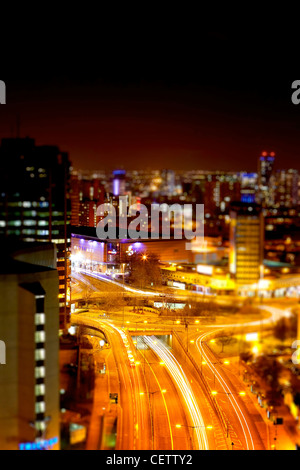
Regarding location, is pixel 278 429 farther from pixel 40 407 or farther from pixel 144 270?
pixel 144 270

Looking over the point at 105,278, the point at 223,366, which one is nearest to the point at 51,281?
the point at 223,366

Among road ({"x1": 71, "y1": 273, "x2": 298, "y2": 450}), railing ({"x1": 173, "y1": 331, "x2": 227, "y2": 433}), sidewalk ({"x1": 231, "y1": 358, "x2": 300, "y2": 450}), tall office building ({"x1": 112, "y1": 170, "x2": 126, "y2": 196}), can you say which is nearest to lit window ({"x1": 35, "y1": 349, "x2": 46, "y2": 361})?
road ({"x1": 71, "y1": 273, "x2": 298, "y2": 450})

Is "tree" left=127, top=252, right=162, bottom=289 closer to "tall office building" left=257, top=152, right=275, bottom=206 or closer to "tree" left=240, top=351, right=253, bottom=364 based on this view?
"tall office building" left=257, top=152, right=275, bottom=206

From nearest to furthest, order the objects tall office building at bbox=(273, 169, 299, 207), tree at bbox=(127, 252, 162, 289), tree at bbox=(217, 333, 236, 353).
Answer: tree at bbox=(217, 333, 236, 353)
tree at bbox=(127, 252, 162, 289)
tall office building at bbox=(273, 169, 299, 207)

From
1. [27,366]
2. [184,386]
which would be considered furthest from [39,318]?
[184,386]

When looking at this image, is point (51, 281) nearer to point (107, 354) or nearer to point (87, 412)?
point (87, 412)

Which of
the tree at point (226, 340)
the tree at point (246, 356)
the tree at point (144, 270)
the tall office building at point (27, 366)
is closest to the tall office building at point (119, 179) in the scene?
the tree at point (144, 270)
